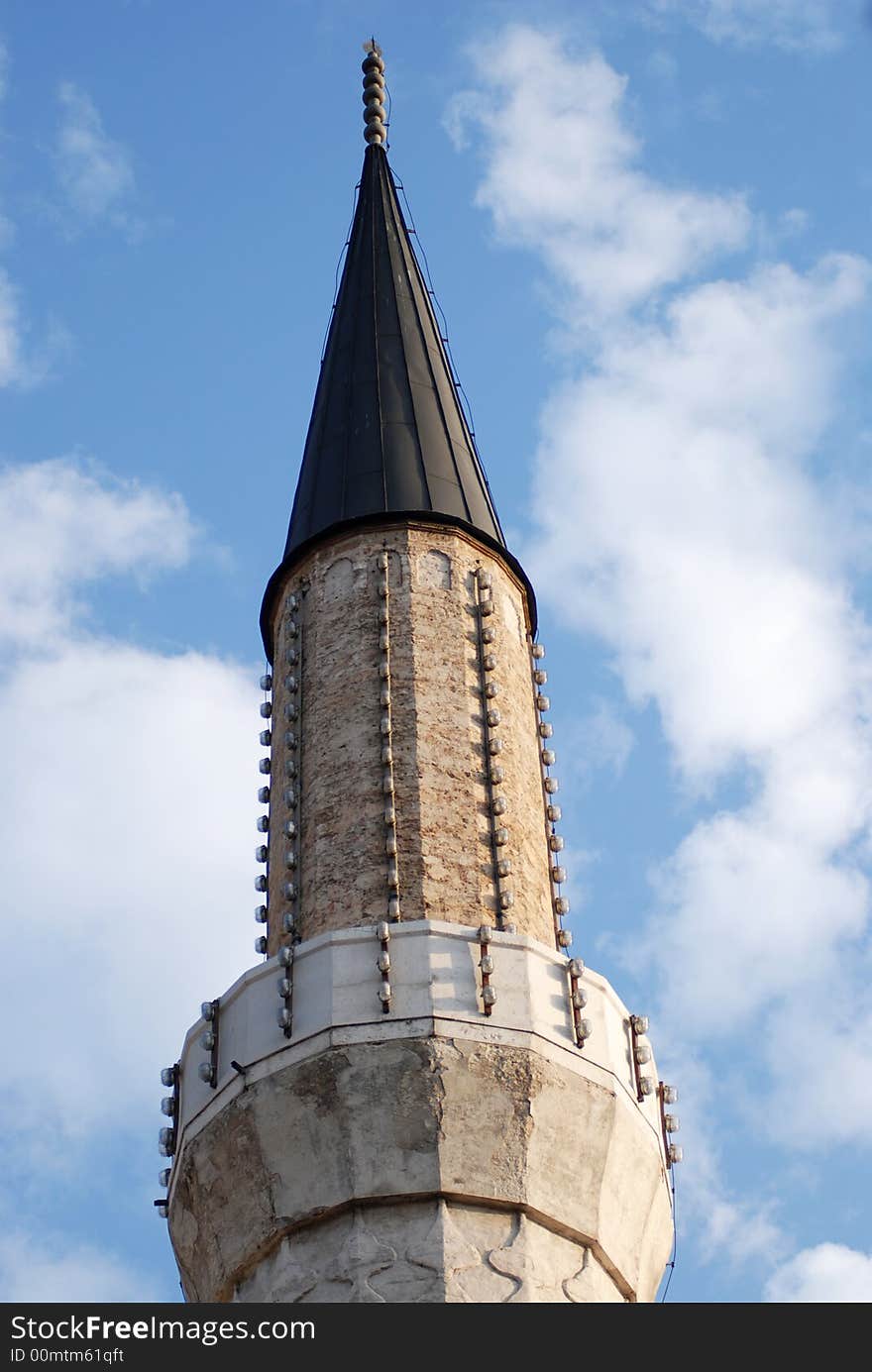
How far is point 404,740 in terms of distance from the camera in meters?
18.3

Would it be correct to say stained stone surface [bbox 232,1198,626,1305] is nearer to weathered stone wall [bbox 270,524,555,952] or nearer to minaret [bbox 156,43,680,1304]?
minaret [bbox 156,43,680,1304]

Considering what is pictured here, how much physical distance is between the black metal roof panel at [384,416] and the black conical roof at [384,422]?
0.04ft

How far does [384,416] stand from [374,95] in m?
6.68

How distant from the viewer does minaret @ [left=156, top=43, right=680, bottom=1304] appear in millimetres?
15719

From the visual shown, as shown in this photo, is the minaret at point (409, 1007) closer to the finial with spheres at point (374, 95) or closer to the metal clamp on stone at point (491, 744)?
the metal clamp on stone at point (491, 744)

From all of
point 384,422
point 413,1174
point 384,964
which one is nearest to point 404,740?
point 384,964

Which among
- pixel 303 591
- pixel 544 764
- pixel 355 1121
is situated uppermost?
pixel 303 591

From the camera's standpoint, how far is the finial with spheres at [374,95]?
85.9 feet

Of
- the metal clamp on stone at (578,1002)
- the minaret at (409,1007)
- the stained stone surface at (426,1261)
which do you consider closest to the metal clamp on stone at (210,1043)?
the minaret at (409,1007)

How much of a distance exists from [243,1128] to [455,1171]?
168 centimetres

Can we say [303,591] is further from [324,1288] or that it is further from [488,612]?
[324,1288]

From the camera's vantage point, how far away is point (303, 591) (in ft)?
66.5
